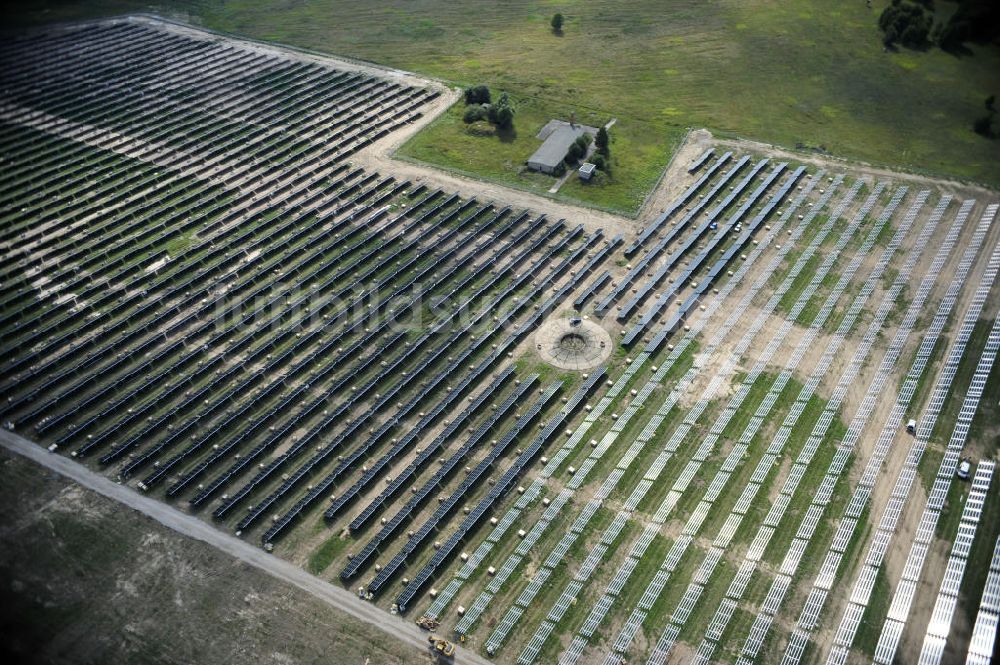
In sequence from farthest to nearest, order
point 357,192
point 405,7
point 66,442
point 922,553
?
point 405,7 < point 357,192 < point 66,442 < point 922,553

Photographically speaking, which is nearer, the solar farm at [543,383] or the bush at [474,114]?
the solar farm at [543,383]

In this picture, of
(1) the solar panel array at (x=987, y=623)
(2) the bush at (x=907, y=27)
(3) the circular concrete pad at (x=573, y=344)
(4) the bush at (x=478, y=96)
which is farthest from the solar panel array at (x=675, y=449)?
(2) the bush at (x=907, y=27)

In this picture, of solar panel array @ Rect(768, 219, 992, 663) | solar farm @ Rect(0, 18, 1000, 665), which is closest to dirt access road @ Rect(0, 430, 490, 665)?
solar farm @ Rect(0, 18, 1000, 665)

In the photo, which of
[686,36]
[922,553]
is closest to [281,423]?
[922,553]

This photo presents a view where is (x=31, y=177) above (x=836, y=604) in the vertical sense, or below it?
above

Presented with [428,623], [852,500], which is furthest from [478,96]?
[428,623]

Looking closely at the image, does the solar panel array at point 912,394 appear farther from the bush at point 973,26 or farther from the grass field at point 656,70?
the bush at point 973,26

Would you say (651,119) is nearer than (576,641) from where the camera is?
No

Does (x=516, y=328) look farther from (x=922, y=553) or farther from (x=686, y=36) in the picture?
(x=686, y=36)
